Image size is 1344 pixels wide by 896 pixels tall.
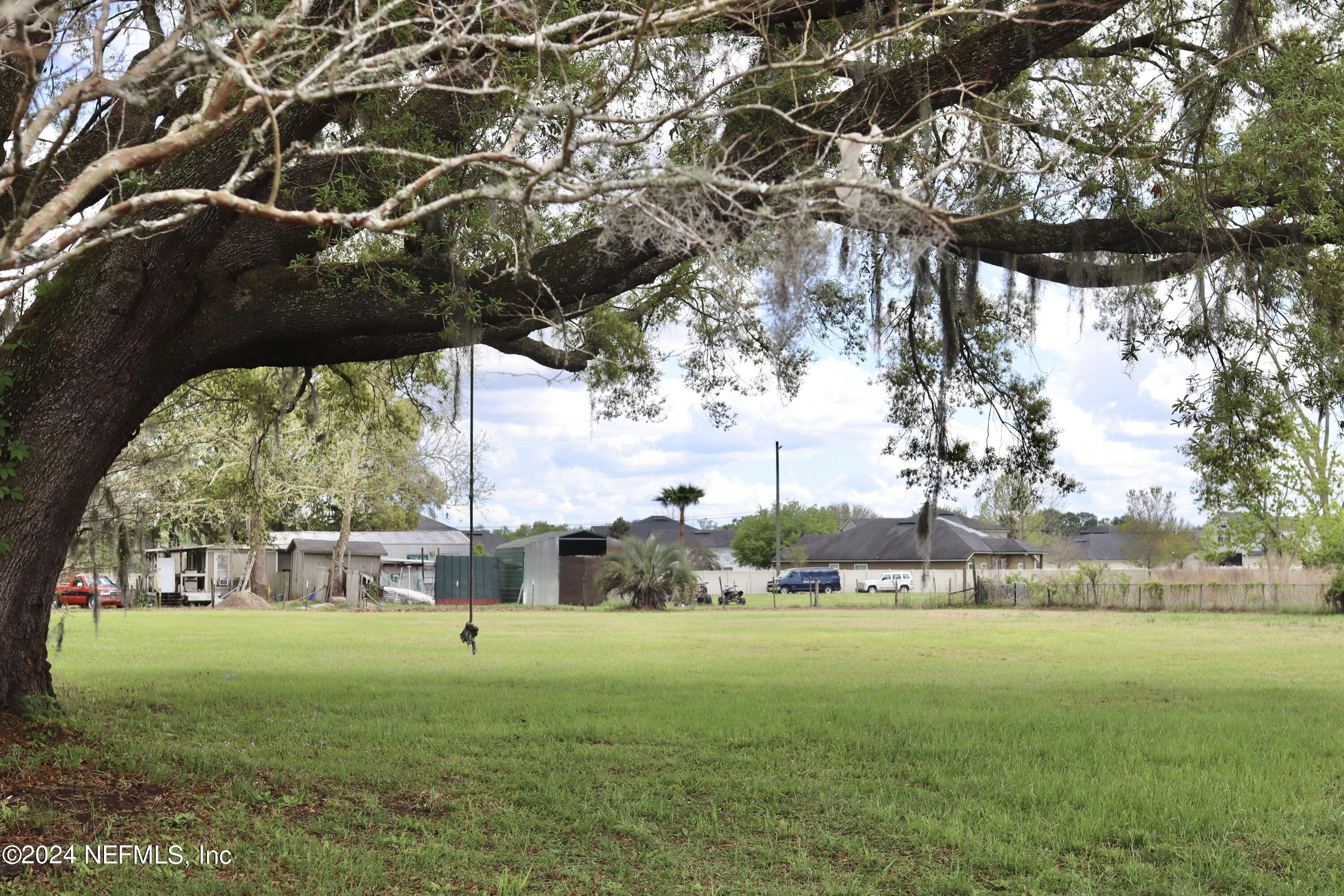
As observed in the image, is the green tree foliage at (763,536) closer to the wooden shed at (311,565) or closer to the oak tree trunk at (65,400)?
the wooden shed at (311,565)

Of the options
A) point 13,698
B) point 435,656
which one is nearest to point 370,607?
point 435,656

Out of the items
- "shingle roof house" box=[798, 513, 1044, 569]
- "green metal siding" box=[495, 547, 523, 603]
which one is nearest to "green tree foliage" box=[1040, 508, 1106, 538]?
"shingle roof house" box=[798, 513, 1044, 569]

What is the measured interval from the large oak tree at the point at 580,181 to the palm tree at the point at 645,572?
70.6ft

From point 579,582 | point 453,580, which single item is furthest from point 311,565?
point 579,582

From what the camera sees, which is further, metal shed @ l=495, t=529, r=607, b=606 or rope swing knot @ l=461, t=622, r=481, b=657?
metal shed @ l=495, t=529, r=607, b=606

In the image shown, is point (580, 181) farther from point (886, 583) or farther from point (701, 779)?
point (886, 583)

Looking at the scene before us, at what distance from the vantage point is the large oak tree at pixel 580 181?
5.32 m

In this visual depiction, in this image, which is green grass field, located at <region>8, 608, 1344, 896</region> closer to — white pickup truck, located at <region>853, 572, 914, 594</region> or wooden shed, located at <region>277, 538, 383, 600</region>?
wooden shed, located at <region>277, 538, 383, 600</region>

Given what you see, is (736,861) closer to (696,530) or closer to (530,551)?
(530,551)

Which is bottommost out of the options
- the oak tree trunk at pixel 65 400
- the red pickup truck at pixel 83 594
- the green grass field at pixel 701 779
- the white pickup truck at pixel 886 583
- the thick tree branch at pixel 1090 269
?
the white pickup truck at pixel 886 583

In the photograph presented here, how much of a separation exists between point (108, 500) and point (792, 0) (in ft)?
26.2

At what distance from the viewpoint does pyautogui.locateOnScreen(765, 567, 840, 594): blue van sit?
177ft

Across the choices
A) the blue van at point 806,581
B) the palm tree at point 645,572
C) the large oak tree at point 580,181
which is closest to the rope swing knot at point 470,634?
the large oak tree at point 580,181

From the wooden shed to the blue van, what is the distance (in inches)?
843
